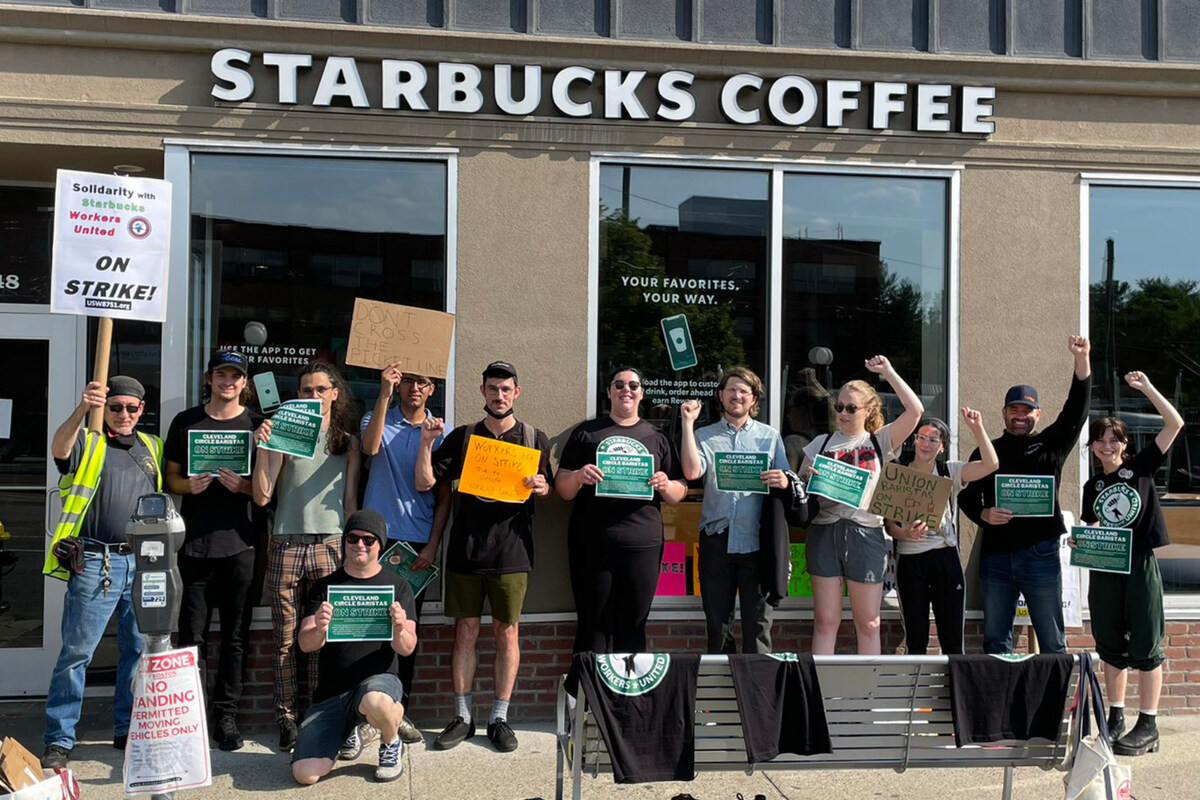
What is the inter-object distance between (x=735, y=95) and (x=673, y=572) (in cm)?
298

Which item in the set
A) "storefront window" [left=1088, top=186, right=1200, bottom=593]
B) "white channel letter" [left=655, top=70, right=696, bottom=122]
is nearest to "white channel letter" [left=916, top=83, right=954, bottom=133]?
"storefront window" [left=1088, top=186, right=1200, bottom=593]

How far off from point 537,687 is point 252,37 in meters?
4.22

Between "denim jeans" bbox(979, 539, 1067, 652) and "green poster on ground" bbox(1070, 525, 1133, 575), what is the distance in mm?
139

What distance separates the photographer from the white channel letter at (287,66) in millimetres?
6449

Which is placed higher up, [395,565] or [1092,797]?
[395,565]

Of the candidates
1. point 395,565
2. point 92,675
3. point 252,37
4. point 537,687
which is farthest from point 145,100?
→ point 537,687

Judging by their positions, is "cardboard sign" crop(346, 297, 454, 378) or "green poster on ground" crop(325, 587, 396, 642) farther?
"cardboard sign" crop(346, 297, 454, 378)

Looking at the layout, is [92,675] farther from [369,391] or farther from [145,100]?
[145,100]

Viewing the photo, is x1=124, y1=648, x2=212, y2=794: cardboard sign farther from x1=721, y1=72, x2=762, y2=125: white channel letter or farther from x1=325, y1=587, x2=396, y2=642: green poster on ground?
x1=721, y1=72, x2=762, y2=125: white channel letter

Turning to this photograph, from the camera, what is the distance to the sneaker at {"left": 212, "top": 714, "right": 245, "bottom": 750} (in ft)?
19.7

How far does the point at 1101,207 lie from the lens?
23.6ft

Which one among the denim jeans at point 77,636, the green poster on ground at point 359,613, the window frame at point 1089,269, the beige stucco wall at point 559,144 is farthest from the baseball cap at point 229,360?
the window frame at point 1089,269

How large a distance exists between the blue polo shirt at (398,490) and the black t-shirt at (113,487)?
117cm

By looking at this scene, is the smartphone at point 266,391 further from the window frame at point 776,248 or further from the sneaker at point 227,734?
the window frame at point 776,248
